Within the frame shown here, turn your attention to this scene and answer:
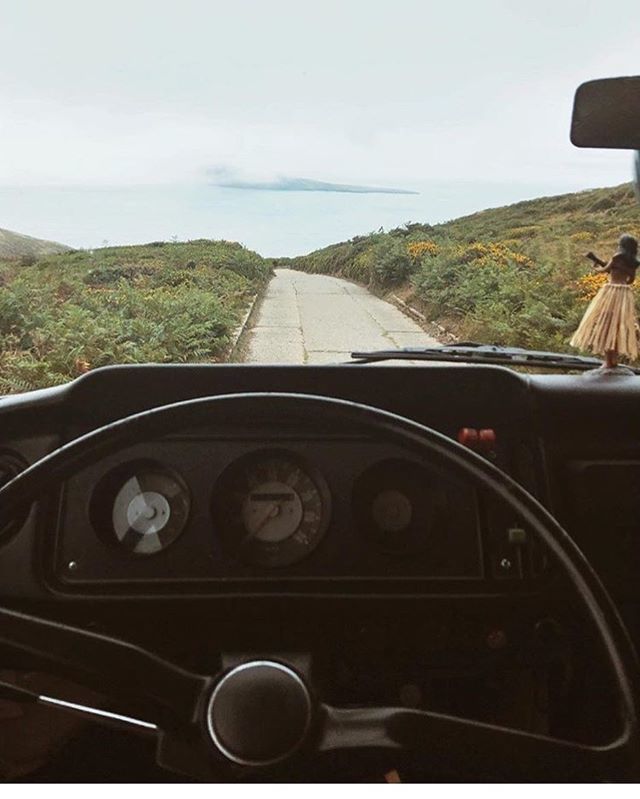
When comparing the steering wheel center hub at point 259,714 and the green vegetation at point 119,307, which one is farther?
the green vegetation at point 119,307

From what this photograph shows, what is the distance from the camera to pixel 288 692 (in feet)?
3.97

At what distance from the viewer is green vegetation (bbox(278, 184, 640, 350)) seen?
9.30 feet

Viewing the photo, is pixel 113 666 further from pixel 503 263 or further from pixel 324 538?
pixel 503 263

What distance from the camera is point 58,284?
3.13 m

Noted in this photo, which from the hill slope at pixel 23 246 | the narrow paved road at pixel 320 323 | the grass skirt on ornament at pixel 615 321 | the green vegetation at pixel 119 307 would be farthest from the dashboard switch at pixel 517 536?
the hill slope at pixel 23 246

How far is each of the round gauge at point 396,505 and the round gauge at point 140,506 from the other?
1.35ft

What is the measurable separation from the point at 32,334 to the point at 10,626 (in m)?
1.77

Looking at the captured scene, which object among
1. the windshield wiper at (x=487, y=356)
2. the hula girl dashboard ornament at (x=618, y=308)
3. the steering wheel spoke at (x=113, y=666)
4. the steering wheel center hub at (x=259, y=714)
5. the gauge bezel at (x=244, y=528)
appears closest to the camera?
the steering wheel center hub at (x=259, y=714)

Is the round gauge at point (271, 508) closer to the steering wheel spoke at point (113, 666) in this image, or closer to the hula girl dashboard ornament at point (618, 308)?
the steering wheel spoke at point (113, 666)

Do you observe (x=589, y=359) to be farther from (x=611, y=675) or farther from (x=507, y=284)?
(x=611, y=675)

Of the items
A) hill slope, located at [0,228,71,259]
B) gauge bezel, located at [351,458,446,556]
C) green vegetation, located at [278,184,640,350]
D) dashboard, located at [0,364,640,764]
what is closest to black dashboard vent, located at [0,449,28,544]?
dashboard, located at [0,364,640,764]

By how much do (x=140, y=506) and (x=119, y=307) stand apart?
1211 millimetres

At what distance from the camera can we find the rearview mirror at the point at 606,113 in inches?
81.7

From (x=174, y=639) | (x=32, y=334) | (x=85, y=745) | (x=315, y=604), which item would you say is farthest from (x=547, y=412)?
(x=32, y=334)
